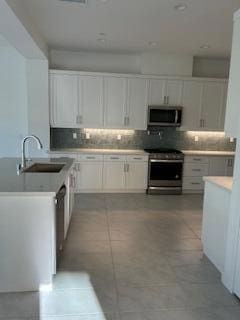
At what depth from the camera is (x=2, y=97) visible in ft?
18.9

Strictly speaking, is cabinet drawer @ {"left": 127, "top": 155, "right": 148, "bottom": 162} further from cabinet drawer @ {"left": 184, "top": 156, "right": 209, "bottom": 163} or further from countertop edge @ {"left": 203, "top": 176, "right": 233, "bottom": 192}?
countertop edge @ {"left": 203, "top": 176, "right": 233, "bottom": 192}

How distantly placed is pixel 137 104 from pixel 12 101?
2.63m

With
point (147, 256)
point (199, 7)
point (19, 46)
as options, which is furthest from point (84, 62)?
point (147, 256)

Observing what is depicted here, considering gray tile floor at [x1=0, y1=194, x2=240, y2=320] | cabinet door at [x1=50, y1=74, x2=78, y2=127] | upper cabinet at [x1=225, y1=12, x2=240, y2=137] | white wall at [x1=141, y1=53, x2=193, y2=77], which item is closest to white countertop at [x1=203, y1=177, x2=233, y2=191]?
upper cabinet at [x1=225, y1=12, x2=240, y2=137]

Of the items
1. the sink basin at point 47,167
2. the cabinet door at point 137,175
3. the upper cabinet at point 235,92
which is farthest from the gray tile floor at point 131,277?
the upper cabinet at point 235,92

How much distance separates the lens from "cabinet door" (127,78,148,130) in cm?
582

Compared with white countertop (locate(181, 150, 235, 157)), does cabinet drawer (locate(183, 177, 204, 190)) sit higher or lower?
lower

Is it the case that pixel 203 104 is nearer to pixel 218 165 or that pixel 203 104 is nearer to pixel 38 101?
pixel 218 165

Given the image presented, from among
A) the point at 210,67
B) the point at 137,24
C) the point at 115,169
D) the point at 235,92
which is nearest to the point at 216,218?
the point at 235,92

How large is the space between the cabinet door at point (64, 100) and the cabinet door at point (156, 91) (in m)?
1.58

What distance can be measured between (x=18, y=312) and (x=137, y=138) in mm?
4651

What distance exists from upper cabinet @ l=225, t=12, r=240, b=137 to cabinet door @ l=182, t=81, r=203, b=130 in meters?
3.25

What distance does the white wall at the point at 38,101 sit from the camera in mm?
5461

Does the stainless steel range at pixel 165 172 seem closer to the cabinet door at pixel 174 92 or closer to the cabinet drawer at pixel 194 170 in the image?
the cabinet drawer at pixel 194 170
